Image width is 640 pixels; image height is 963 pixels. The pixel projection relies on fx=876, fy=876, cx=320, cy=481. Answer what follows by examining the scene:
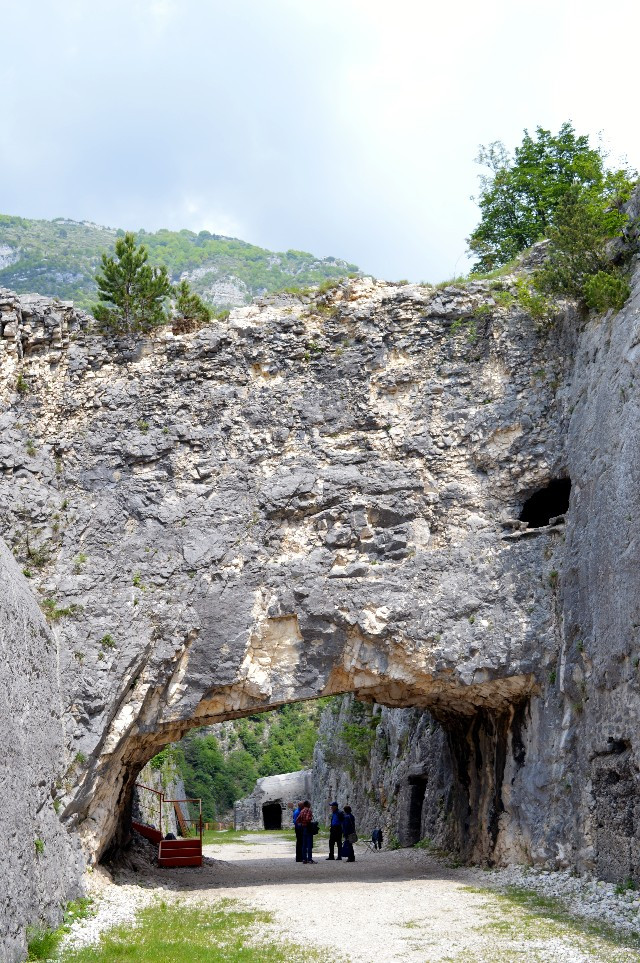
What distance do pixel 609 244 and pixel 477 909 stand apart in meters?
13.7

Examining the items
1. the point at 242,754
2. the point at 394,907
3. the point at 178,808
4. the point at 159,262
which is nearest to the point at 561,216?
the point at 394,907

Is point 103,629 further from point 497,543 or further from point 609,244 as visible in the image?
point 609,244

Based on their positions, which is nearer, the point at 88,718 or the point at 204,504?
the point at 88,718

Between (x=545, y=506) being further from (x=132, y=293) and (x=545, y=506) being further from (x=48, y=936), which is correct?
(x=48, y=936)

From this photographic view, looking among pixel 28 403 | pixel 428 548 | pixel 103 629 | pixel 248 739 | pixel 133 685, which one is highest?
pixel 28 403

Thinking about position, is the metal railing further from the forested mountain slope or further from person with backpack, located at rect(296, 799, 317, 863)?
the forested mountain slope

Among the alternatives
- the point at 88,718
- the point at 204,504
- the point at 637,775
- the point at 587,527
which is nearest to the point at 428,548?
the point at 587,527

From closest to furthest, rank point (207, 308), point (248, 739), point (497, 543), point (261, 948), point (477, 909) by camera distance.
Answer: point (261, 948)
point (477, 909)
point (497, 543)
point (207, 308)
point (248, 739)

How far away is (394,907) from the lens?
14742mm

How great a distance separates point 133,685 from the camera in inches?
690

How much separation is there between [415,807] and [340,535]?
13304 millimetres

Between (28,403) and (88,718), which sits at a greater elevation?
(28,403)

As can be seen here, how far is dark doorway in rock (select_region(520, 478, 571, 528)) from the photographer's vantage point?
797 inches

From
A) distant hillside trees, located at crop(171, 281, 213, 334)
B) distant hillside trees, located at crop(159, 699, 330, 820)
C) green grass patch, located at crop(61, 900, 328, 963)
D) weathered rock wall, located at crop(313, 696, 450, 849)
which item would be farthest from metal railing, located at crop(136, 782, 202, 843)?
distant hillside trees, located at crop(171, 281, 213, 334)
